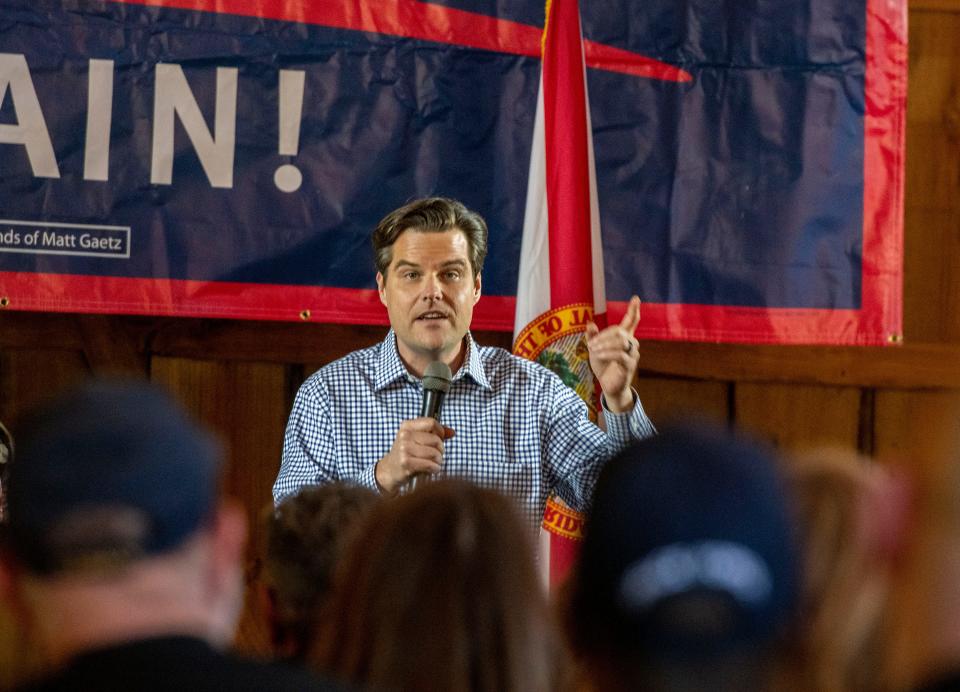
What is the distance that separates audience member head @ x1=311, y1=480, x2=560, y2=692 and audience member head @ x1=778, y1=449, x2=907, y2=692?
230 mm

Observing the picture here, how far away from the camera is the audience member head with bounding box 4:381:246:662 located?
36.3 inches

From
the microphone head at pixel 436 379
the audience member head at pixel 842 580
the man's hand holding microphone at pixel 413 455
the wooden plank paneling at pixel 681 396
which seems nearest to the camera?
the audience member head at pixel 842 580

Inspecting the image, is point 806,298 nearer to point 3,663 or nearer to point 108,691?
point 3,663

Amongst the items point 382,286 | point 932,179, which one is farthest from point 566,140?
point 932,179

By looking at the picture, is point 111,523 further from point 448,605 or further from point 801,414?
point 801,414

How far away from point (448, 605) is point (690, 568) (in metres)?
0.28

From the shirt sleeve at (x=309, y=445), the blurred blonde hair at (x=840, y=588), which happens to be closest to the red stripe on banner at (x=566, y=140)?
the shirt sleeve at (x=309, y=445)

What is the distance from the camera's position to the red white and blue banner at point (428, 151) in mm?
3221

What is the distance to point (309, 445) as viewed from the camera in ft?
8.99

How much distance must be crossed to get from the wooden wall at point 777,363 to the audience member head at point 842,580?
8.09ft

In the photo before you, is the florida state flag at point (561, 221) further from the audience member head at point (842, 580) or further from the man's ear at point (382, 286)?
the audience member head at point (842, 580)

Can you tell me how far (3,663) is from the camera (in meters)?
1.55

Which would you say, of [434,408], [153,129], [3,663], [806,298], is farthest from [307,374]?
[3,663]

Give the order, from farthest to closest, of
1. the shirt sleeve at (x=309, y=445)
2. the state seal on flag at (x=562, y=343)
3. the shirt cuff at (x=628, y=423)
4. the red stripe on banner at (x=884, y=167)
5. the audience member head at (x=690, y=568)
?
1. the red stripe on banner at (x=884, y=167)
2. the state seal on flag at (x=562, y=343)
3. the shirt sleeve at (x=309, y=445)
4. the shirt cuff at (x=628, y=423)
5. the audience member head at (x=690, y=568)
